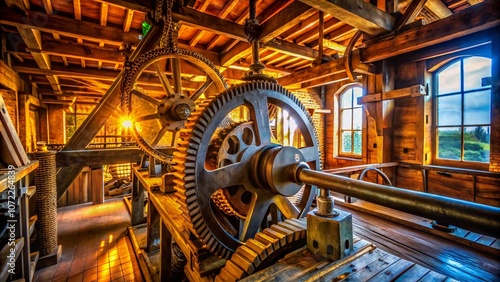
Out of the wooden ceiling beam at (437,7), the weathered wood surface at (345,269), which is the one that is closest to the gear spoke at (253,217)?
the weathered wood surface at (345,269)

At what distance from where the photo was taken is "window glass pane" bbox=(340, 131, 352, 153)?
21.0ft

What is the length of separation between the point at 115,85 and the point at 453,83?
4.86 meters

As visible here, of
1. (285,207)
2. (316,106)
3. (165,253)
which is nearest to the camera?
(285,207)

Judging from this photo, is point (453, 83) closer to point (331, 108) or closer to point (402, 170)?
point (402, 170)

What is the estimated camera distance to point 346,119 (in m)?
6.52

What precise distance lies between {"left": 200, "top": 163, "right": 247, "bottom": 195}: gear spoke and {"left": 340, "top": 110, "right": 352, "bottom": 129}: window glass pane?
19.5ft

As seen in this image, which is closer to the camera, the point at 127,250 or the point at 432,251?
the point at 432,251

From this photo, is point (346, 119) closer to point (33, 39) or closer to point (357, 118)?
point (357, 118)

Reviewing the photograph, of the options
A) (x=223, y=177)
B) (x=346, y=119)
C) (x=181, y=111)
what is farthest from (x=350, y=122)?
(x=223, y=177)

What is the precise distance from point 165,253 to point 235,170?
1315 mm

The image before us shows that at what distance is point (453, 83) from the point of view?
3.55 metres

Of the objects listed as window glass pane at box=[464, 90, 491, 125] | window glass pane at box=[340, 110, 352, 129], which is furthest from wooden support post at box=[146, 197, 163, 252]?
window glass pane at box=[340, 110, 352, 129]

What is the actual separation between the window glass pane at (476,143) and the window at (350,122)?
2599 mm

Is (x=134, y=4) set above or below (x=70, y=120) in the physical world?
above
